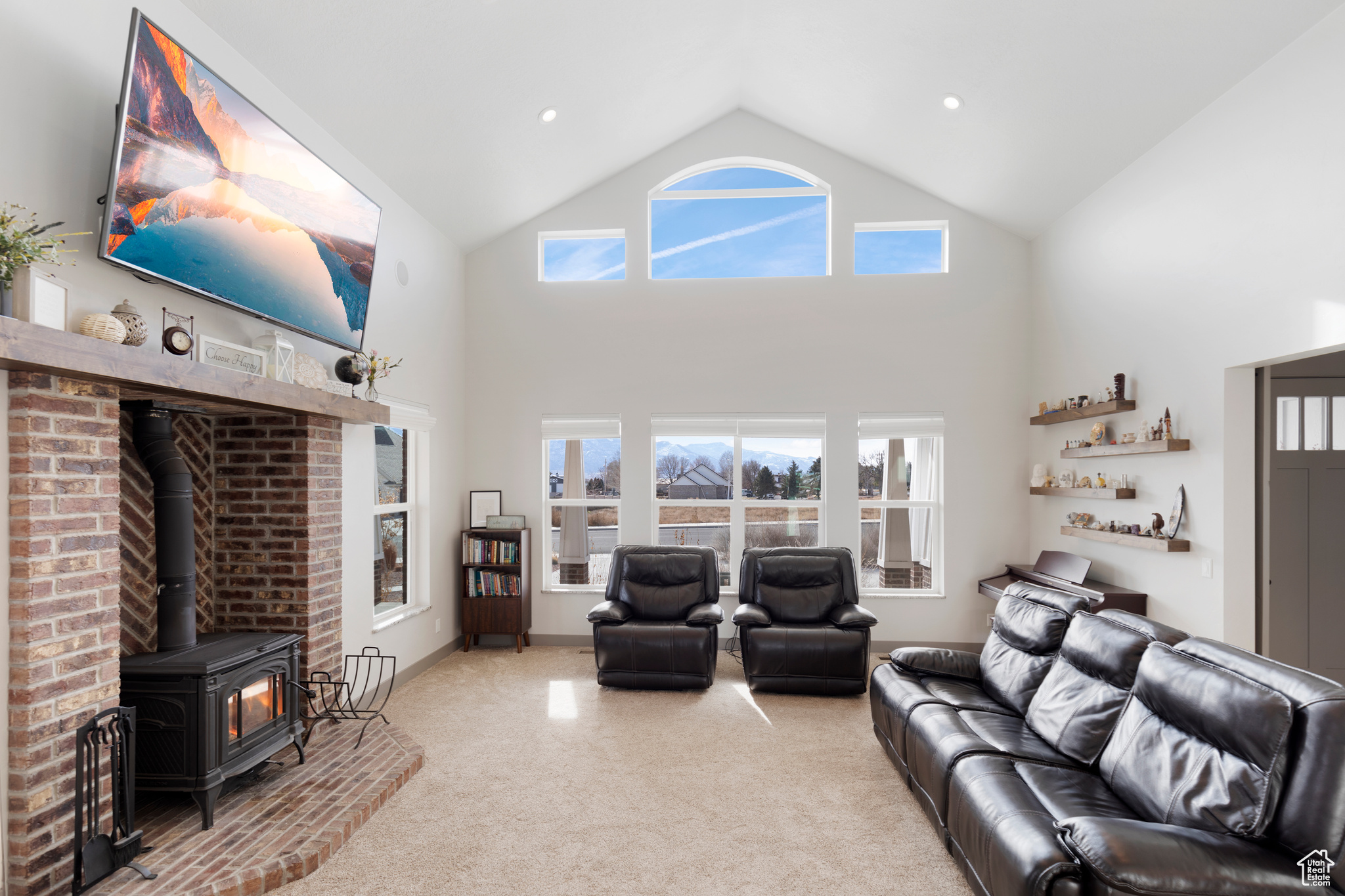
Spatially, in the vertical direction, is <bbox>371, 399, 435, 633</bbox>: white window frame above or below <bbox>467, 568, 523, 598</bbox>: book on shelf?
above

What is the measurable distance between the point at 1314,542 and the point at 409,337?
581cm

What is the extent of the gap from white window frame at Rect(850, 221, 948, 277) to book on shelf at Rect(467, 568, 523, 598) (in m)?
3.96

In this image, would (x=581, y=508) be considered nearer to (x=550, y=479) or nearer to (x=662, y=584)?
(x=550, y=479)

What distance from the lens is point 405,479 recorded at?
16.9ft

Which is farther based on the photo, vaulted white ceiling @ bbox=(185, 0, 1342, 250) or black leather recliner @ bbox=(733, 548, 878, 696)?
black leather recliner @ bbox=(733, 548, 878, 696)

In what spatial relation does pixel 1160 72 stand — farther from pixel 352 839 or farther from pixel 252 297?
pixel 352 839

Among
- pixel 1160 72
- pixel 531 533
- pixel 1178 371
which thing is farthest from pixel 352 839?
pixel 1160 72

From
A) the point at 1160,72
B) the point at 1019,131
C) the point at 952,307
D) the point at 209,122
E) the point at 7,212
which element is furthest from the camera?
the point at 952,307

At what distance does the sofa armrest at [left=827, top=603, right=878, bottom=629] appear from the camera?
15.1 ft

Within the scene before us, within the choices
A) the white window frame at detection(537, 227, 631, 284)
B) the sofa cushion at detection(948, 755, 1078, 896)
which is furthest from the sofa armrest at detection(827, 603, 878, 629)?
the white window frame at detection(537, 227, 631, 284)

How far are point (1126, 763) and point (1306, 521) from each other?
2.50 m

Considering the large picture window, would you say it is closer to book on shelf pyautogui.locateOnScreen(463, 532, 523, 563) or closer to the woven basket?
book on shelf pyautogui.locateOnScreen(463, 532, 523, 563)

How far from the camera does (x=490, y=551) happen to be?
5.65m

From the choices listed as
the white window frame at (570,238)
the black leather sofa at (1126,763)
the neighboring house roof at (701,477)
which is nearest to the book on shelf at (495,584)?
the neighboring house roof at (701,477)
